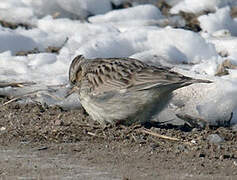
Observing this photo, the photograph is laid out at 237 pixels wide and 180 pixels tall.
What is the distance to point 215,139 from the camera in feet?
21.2

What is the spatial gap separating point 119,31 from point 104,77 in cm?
348

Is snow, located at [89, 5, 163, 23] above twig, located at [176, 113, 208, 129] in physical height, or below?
below

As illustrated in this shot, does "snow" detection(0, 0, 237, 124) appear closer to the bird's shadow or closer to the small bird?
the bird's shadow

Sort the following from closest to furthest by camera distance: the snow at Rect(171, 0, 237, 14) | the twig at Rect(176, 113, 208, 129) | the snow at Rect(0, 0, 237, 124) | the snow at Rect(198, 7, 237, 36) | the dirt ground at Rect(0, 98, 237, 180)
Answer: the dirt ground at Rect(0, 98, 237, 180), the twig at Rect(176, 113, 208, 129), the snow at Rect(0, 0, 237, 124), the snow at Rect(198, 7, 237, 36), the snow at Rect(171, 0, 237, 14)

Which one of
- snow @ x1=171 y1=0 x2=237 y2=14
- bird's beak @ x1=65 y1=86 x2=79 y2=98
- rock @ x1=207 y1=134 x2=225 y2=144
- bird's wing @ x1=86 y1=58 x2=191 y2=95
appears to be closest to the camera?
rock @ x1=207 y1=134 x2=225 y2=144

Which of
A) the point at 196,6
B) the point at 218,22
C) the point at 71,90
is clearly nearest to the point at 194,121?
the point at 71,90

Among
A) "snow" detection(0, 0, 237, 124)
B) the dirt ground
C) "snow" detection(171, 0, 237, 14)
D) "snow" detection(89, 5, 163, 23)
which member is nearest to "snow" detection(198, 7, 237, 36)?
"snow" detection(0, 0, 237, 124)

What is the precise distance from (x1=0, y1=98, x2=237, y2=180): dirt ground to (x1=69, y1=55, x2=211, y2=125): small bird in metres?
0.14

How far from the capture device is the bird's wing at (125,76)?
6.66 metres

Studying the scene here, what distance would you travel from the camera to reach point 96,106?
6.98 meters

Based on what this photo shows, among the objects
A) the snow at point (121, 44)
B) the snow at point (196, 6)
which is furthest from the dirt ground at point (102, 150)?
the snow at point (196, 6)

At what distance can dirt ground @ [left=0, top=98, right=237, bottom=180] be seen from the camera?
17.9 ft

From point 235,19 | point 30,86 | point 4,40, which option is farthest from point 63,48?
point 235,19

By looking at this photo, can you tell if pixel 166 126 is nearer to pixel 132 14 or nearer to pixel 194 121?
pixel 194 121
